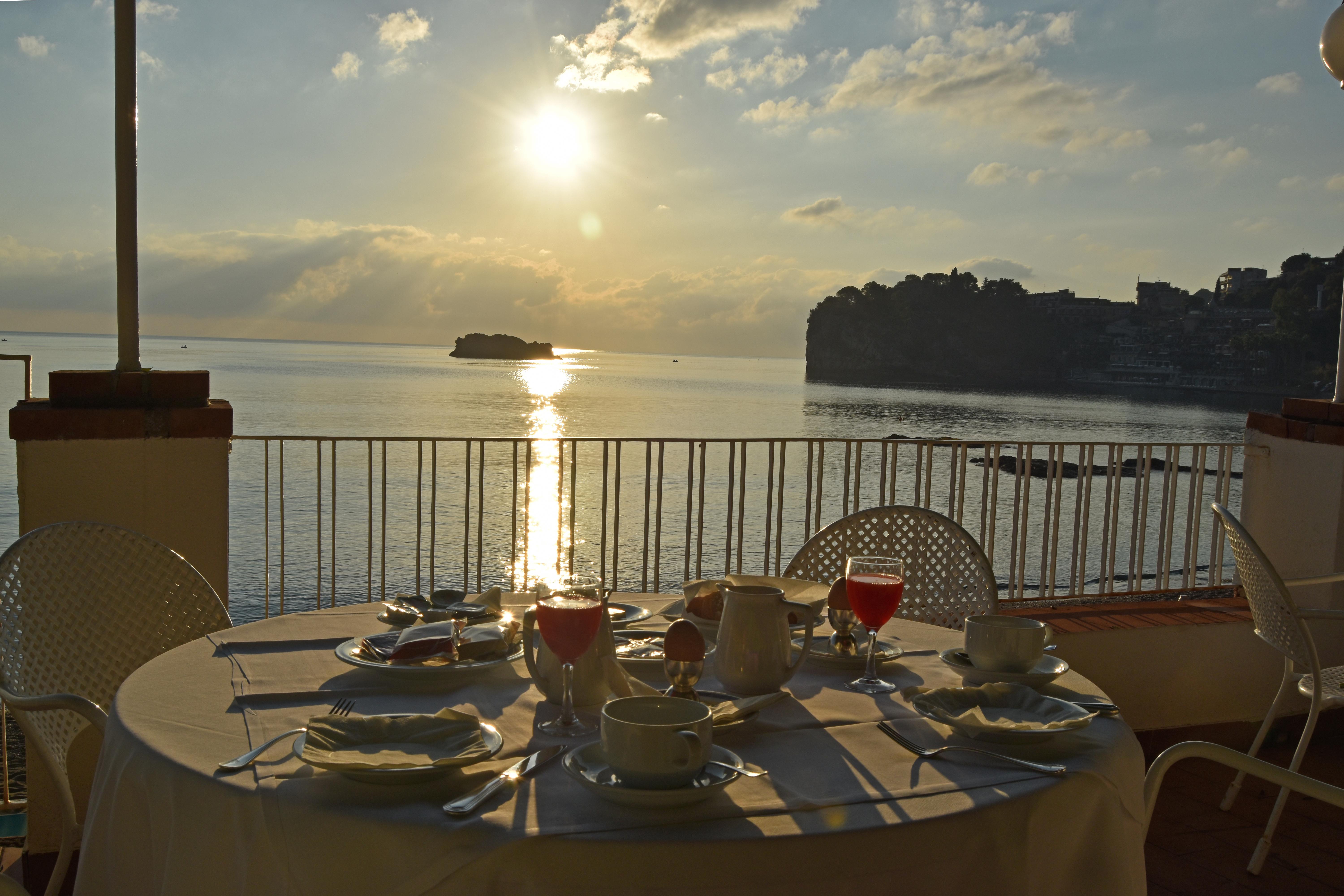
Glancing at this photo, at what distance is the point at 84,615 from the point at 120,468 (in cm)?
97

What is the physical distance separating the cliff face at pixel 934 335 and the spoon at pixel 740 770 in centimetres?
3014

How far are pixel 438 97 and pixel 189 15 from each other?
2.64 m

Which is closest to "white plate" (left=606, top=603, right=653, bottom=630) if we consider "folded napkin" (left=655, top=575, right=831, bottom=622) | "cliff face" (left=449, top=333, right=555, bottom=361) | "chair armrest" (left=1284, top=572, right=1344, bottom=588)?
"folded napkin" (left=655, top=575, right=831, bottom=622)

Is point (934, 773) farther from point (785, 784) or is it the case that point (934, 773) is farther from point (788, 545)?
point (788, 545)

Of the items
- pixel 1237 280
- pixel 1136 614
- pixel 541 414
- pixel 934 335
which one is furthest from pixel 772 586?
pixel 934 335

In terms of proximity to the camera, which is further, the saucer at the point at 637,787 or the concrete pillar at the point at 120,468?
the concrete pillar at the point at 120,468

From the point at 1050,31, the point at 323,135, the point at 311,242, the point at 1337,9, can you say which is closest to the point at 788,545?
the point at 1050,31

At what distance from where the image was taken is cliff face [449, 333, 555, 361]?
90250 mm

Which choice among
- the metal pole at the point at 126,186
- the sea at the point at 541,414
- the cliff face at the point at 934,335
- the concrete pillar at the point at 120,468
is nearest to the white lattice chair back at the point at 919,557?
the sea at the point at 541,414

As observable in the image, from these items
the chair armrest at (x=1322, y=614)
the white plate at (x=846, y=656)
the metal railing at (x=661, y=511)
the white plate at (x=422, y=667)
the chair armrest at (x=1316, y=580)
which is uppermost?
the white plate at (x=422, y=667)

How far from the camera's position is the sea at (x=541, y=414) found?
33.8ft

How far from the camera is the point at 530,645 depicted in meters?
1.22

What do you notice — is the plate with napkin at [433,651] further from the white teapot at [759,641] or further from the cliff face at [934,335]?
the cliff face at [934,335]

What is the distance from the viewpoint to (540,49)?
784cm
